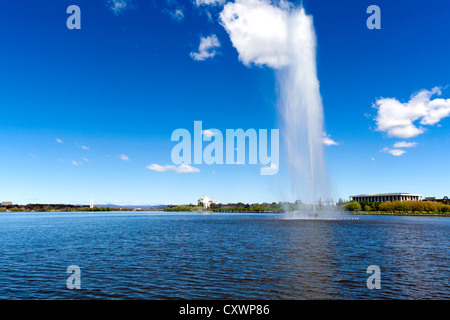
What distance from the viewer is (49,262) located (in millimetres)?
32906

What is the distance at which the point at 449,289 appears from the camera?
22.2m

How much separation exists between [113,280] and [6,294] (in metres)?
7.34

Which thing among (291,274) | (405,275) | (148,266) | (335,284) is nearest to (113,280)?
(148,266)

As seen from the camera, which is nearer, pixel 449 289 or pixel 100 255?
pixel 449 289

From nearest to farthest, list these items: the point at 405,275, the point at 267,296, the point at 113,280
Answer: the point at 267,296 < the point at 113,280 < the point at 405,275

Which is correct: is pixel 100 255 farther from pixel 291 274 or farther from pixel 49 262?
pixel 291 274
